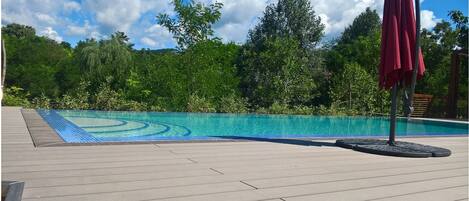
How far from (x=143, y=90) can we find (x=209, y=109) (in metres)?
2.54

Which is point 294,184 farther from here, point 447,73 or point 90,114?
point 447,73

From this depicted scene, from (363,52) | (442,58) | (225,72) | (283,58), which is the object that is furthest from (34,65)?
(442,58)

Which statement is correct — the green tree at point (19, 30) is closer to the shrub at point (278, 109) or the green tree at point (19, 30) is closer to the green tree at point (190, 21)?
the green tree at point (190, 21)

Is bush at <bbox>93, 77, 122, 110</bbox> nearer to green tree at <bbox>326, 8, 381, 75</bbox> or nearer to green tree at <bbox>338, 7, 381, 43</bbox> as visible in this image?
green tree at <bbox>326, 8, 381, 75</bbox>

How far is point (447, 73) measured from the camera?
17.8 m

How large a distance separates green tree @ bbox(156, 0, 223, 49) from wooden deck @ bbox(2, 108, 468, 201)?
404 inches

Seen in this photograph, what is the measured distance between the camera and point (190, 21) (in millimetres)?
14219

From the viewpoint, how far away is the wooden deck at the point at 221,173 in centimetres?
244

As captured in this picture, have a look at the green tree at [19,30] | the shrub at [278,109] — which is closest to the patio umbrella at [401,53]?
the shrub at [278,109]

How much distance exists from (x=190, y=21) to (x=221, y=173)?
11.7 metres

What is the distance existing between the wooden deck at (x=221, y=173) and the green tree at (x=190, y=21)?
10.3 meters

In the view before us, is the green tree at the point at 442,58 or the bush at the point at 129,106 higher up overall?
the green tree at the point at 442,58

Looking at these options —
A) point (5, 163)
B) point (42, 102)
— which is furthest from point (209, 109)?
point (5, 163)

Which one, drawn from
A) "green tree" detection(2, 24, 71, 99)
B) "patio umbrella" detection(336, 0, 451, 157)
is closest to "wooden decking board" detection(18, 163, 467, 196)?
"patio umbrella" detection(336, 0, 451, 157)
